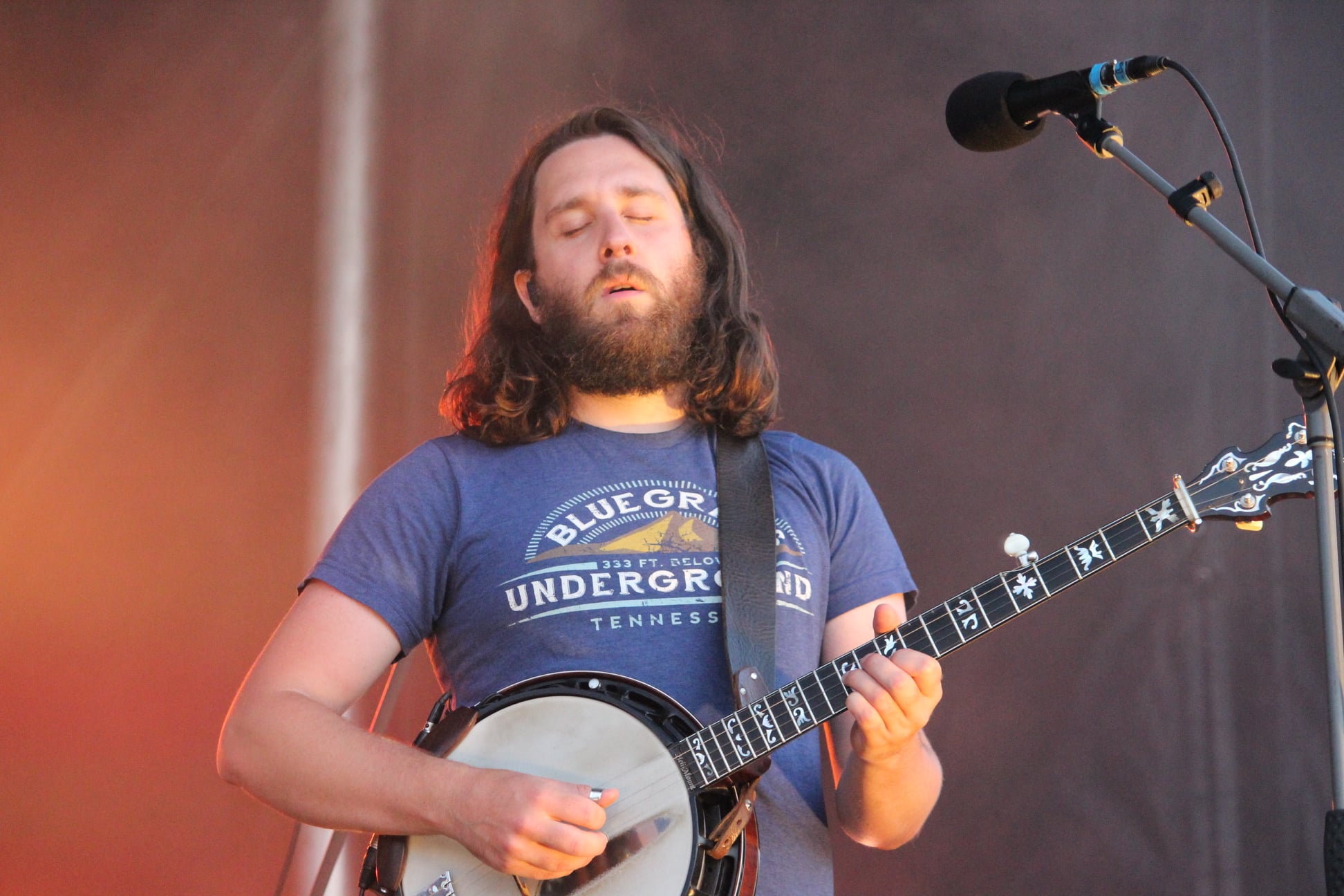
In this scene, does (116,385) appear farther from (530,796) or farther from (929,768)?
(929,768)

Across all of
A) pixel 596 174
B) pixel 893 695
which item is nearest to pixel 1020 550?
pixel 893 695

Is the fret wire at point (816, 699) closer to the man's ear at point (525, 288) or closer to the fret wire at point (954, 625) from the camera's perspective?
the fret wire at point (954, 625)

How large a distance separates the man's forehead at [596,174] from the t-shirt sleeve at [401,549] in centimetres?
65

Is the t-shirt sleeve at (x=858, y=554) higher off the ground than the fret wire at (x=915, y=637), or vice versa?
the t-shirt sleeve at (x=858, y=554)

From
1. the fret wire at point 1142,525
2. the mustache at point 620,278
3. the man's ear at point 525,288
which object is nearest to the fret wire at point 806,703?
the fret wire at point 1142,525

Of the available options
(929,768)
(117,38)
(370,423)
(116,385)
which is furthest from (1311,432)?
(117,38)

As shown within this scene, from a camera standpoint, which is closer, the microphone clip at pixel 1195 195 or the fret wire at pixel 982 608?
the microphone clip at pixel 1195 195

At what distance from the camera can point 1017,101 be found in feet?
6.12

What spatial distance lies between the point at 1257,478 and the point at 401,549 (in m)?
1.38

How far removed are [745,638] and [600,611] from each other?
25 cm

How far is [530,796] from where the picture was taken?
1794mm

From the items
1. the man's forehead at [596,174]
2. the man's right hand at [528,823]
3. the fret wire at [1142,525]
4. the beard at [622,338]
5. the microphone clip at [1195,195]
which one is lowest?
the man's right hand at [528,823]

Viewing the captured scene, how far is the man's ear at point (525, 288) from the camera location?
264cm

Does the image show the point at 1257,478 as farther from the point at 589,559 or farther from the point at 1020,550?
the point at 589,559
